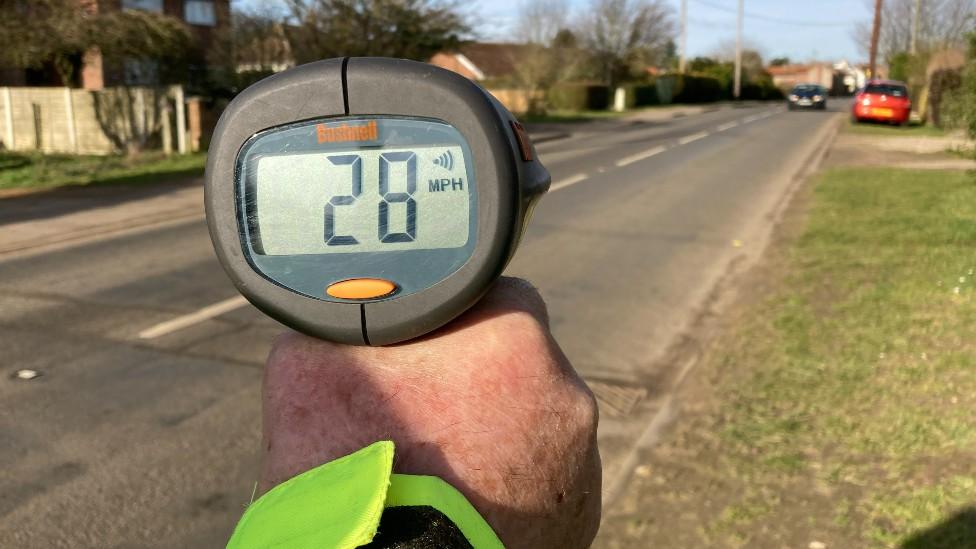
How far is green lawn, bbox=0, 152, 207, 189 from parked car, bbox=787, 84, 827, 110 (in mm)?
33790

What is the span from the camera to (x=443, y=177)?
3.66 feet

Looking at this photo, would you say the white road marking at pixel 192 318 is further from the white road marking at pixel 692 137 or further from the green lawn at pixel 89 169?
the white road marking at pixel 692 137

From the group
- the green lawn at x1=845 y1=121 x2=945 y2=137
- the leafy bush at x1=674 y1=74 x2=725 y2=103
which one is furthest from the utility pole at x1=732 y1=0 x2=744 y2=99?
the green lawn at x1=845 y1=121 x2=945 y2=137

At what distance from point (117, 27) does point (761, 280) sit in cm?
1554

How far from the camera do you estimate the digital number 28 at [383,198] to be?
111 centimetres

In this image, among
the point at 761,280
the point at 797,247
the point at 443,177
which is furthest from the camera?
the point at 797,247

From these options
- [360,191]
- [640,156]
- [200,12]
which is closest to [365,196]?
[360,191]

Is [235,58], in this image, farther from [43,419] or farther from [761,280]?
[43,419]

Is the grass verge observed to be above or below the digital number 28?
below

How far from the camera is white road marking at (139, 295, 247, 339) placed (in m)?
6.05

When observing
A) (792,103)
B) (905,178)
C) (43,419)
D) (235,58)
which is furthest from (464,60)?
(43,419)

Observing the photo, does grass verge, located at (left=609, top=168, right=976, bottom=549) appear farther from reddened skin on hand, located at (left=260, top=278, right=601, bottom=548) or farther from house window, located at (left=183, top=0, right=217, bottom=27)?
house window, located at (left=183, top=0, right=217, bottom=27)

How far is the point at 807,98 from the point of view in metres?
44.7

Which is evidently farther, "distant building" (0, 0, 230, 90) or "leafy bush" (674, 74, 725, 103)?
"leafy bush" (674, 74, 725, 103)
